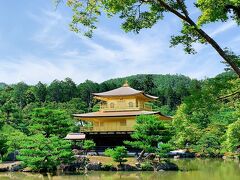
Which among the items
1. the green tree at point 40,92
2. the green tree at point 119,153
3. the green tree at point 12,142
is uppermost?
the green tree at point 40,92

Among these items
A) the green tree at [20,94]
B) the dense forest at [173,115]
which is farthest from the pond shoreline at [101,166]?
the green tree at [20,94]

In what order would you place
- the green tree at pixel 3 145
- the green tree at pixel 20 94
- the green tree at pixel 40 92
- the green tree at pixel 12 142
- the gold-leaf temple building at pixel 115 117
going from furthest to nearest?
the green tree at pixel 20 94 → the green tree at pixel 40 92 → the gold-leaf temple building at pixel 115 117 → the green tree at pixel 3 145 → the green tree at pixel 12 142

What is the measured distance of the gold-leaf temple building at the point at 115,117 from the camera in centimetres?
2709

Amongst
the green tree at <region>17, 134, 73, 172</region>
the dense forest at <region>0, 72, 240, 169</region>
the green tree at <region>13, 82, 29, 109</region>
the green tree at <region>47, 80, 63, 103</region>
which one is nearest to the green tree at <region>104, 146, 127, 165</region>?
the green tree at <region>17, 134, 73, 172</region>

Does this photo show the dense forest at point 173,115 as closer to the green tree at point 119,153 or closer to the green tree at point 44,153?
the green tree at point 44,153

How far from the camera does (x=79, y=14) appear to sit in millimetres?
7164

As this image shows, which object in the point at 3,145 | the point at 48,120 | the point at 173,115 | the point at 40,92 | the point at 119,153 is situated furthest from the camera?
the point at 40,92

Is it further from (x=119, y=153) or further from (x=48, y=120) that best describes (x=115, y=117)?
(x=119, y=153)

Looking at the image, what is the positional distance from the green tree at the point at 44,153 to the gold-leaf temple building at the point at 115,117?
7567mm

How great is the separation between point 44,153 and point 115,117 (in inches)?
360

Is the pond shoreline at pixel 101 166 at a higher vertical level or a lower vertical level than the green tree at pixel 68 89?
lower

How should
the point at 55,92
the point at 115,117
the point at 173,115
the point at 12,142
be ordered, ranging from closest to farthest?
the point at 12,142 → the point at 115,117 → the point at 173,115 → the point at 55,92

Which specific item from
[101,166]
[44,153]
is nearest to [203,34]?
[44,153]

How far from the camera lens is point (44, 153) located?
1908cm
